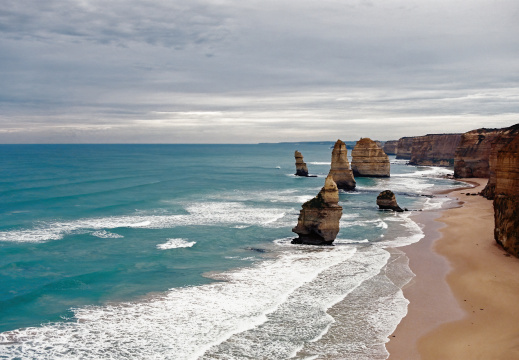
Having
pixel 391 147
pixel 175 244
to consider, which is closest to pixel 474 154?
pixel 175 244

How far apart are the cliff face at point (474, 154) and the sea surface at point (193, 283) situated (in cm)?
3985

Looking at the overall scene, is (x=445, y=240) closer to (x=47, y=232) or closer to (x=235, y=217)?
(x=235, y=217)

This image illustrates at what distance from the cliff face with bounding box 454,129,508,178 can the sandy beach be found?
47089mm

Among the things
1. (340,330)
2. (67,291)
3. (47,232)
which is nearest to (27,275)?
(67,291)

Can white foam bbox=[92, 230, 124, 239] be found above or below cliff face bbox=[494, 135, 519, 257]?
below

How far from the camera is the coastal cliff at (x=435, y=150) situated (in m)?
113

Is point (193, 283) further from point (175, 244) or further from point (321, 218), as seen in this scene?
point (321, 218)

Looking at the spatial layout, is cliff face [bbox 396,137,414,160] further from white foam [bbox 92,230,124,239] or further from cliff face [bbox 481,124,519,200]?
white foam [bbox 92,230,124,239]

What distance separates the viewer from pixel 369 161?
267 feet

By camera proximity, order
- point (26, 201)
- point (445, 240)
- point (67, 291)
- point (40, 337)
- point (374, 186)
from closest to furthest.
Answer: point (40, 337), point (67, 291), point (445, 240), point (26, 201), point (374, 186)

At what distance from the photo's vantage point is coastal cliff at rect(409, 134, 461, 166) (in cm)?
11288

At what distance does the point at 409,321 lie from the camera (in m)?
16.3

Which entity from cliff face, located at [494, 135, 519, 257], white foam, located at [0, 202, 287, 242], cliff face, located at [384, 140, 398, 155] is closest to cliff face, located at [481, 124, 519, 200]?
cliff face, located at [494, 135, 519, 257]

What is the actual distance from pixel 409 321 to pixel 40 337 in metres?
12.9
